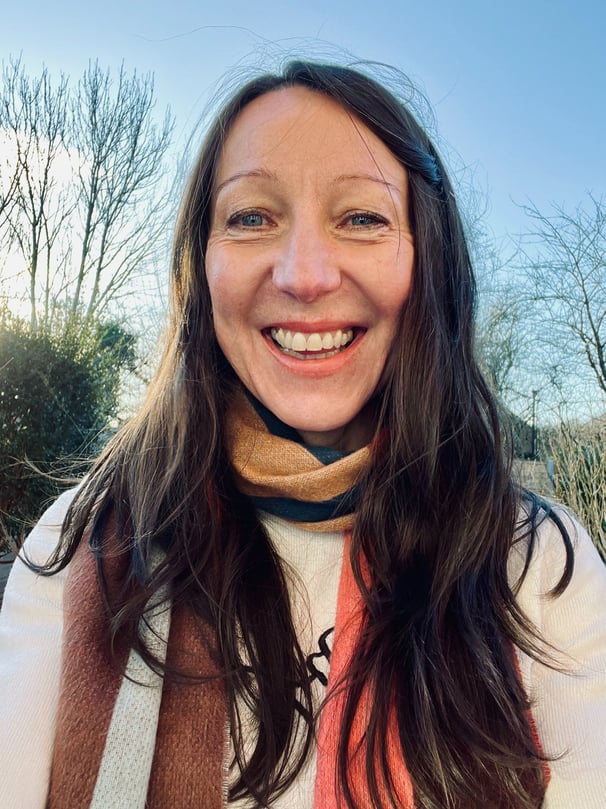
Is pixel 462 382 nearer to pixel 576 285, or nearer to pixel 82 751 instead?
pixel 82 751

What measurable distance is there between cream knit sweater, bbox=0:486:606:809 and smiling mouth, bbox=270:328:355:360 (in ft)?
1.32

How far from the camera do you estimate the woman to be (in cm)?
100

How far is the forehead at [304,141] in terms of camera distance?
3.85 ft

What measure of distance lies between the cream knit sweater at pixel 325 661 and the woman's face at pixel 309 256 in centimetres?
35

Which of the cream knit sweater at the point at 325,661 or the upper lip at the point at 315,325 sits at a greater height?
the upper lip at the point at 315,325

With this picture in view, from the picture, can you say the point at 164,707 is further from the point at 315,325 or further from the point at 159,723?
the point at 315,325

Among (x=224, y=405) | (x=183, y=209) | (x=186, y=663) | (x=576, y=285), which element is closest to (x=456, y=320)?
(x=224, y=405)

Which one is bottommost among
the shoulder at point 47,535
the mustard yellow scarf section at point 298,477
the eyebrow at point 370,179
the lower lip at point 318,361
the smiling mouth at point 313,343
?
the shoulder at point 47,535

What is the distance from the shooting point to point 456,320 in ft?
4.52

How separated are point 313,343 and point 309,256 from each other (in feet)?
0.59

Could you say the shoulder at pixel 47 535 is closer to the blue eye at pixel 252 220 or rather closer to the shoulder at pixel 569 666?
the blue eye at pixel 252 220

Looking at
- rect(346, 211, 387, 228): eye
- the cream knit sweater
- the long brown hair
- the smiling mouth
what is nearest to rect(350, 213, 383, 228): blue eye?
rect(346, 211, 387, 228): eye

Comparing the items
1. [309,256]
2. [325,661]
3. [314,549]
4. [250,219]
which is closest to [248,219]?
[250,219]

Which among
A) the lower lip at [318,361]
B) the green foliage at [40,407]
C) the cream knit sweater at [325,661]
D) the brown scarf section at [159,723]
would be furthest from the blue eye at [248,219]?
the green foliage at [40,407]
